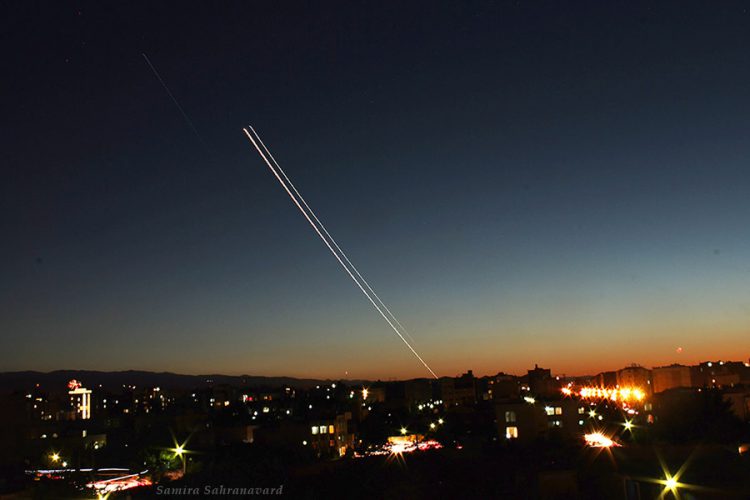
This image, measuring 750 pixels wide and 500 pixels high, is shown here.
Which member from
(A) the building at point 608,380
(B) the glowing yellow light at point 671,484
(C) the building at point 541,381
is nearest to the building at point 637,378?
(C) the building at point 541,381

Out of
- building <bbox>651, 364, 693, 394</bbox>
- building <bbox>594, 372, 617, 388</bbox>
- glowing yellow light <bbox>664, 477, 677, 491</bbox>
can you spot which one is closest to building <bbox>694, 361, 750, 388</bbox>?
building <bbox>651, 364, 693, 394</bbox>

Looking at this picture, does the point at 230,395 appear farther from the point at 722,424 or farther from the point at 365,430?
the point at 722,424

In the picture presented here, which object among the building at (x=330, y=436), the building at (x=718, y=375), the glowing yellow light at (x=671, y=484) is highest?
the building at (x=718, y=375)

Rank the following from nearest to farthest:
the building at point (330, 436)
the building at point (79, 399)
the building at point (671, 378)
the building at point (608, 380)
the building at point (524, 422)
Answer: the building at point (524, 422), the building at point (330, 436), the building at point (671, 378), the building at point (608, 380), the building at point (79, 399)

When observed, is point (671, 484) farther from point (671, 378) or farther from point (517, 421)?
point (671, 378)

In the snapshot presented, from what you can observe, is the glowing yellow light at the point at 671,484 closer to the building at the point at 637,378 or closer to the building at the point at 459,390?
the building at the point at 637,378

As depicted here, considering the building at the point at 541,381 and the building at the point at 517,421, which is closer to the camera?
the building at the point at 517,421

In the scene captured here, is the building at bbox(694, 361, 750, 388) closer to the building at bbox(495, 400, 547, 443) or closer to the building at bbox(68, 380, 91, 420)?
the building at bbox(495, 400, 547, 443)

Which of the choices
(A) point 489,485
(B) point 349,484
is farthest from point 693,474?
(B) point 349,484
